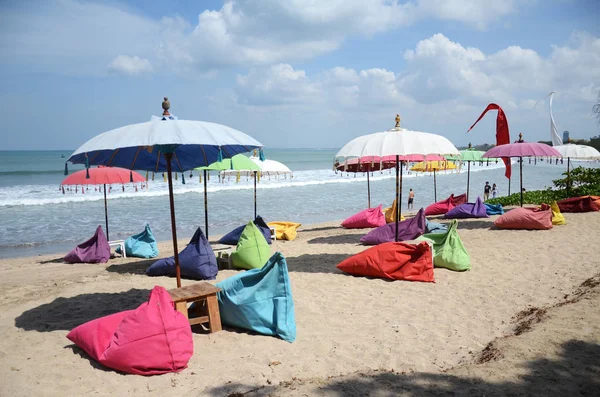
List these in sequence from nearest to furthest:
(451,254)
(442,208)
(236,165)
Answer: (451,254) < (236,165) < (442,208)

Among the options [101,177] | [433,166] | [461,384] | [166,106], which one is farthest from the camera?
[433,166]

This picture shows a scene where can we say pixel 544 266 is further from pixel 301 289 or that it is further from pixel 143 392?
pixel 143 392

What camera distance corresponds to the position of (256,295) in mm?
5188

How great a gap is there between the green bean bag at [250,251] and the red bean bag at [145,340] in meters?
3.95

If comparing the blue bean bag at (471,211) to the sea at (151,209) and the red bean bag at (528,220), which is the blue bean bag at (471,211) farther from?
the sea at (151,209)

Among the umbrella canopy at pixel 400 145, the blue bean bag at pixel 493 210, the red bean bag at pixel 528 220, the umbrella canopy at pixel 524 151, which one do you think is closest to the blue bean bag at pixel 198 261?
the umbrella canopy at pixel 400 145

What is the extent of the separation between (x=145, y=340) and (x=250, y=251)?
14.3 feet

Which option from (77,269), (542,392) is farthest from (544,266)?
(77,269)

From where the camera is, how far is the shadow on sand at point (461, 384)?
356 cm

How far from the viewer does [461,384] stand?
372cm

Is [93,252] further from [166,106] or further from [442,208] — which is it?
[442,208]

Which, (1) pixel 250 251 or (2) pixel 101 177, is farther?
(2) pixel 101 177

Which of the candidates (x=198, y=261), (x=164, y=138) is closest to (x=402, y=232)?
(x=198, y=261)

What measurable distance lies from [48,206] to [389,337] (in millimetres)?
25234
